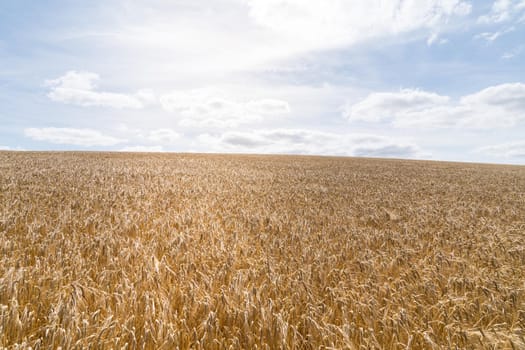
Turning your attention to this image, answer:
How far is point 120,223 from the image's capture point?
6.12 metres

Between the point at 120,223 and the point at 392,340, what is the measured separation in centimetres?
554

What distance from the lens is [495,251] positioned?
576 centimetres

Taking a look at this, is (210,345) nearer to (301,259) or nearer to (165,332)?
(165,332)

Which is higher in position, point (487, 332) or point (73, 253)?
point (73, 253)

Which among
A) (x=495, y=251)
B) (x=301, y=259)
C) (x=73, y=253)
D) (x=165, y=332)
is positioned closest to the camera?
(x=165, y=332)

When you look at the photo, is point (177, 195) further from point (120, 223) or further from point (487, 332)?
point (487, 332)

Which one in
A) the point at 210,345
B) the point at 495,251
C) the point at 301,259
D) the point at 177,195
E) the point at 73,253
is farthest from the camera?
the point at 177,195

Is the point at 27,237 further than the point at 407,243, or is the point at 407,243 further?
the point at 407,243

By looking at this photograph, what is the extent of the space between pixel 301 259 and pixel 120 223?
4.04 metres

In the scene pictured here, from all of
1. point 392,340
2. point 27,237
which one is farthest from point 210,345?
point 27,237

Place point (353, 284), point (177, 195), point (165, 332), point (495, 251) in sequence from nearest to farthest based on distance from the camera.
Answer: point (165, 332) < point (353, 284) < point (495, 251) < point (177, 195)

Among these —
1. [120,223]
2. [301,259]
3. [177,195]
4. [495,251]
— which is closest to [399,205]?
[495,251]

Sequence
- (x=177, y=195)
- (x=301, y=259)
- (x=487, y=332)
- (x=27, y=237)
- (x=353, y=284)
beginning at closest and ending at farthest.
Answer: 1. (x=487, y=332)
2. (x=353, y=284)
3. (x=301, y=259)
4. (x=27, y=237)
5. (x=177, y=195)

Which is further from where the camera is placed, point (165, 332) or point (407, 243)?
point (407, 243)
